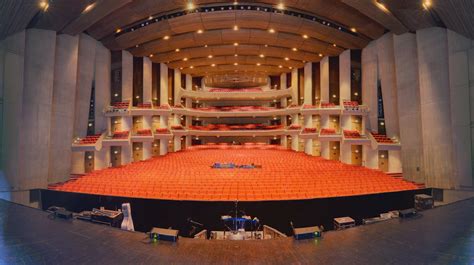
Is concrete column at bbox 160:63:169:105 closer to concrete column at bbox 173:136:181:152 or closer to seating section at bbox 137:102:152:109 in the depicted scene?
seating section at bbox 137:102:152:109

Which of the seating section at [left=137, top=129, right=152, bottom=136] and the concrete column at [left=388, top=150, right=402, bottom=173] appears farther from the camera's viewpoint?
the seating section at [left=137, top=129, right=152, bottom=136]

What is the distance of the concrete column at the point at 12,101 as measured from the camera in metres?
12.0

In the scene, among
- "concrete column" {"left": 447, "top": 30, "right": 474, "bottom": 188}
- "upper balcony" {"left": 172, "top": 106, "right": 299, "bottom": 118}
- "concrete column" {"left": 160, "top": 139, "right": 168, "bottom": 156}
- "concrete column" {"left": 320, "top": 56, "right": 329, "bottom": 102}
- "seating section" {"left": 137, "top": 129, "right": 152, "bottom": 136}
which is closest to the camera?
"concrete column" {"left": 447, "top": 30, "right": 474, "bottom": 188}

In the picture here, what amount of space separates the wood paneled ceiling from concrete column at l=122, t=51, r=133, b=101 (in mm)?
896

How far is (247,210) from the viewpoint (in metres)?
10.3

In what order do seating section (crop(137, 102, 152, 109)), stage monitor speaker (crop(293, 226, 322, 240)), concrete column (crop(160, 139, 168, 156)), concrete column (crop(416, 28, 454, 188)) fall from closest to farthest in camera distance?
stage monitor speaker (crop(293, 226, 322, 240)) < concrete column (crop(416, 28, 454, 188)) < seating section (crop(137, 102, 152, 109)) < concrete column (crop(160, 139, 168, 156))

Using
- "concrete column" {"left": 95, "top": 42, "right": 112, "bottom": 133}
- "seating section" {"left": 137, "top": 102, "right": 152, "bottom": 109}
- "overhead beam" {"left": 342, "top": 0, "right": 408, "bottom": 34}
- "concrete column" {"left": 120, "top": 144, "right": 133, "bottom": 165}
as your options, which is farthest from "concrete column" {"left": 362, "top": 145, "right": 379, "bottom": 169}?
"concrete column" {"left": 95, "top": 42, "right": 112, "bottom": 133}

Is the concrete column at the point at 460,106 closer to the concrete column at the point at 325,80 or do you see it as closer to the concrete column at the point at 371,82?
the concrete column at the point at 371,82

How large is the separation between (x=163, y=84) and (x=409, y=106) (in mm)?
24209

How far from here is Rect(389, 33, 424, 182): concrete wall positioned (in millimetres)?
15812

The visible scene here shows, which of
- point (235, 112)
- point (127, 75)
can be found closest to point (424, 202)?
point (127, 75)

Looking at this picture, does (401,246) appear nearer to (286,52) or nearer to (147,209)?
(147,209)

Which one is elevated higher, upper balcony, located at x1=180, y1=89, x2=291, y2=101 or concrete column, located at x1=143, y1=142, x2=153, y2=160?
upper balcony, located at x1=180, y1=89, x2=291, y2=101

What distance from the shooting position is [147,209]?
1073cm
